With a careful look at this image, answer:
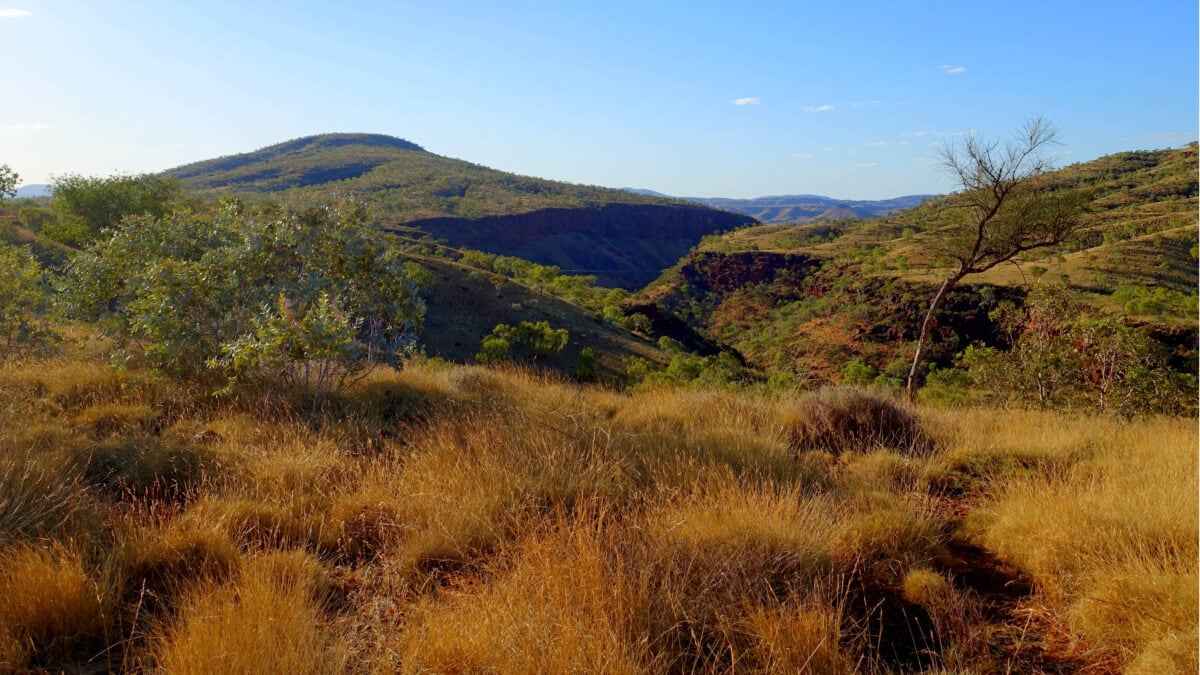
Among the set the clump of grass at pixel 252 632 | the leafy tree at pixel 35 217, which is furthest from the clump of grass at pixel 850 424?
the leafy tree at pixel 35 217

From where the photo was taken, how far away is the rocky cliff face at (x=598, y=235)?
93250 millimetres

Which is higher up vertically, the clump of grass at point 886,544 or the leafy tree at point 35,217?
the leafy tree at point 35,217

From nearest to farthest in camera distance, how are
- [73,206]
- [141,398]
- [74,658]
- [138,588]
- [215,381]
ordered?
[74,658]
[138,588]
[141,398]
[215,381]
[73,206]

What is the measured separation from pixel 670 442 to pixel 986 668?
2716mm

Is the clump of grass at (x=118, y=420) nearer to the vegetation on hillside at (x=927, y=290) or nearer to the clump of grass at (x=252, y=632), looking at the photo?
the clump of grass at (x=252, y=632)

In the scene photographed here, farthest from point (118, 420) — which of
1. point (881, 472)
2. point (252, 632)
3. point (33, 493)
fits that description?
point (881, 472)

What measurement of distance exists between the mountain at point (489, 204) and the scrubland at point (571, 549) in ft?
254

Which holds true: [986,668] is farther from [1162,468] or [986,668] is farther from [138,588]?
[138,588]

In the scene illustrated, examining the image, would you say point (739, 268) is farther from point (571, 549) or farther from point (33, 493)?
point (33, 493)

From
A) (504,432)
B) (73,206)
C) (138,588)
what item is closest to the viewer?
(138,588)

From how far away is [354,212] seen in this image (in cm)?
720

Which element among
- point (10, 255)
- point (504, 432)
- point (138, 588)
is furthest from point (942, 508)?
point (10, 255)

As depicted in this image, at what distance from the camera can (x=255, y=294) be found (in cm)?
641

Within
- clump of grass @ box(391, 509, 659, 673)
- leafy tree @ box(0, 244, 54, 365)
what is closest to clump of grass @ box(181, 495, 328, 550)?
clump of grass @ box(391, 509, 659, 673)
